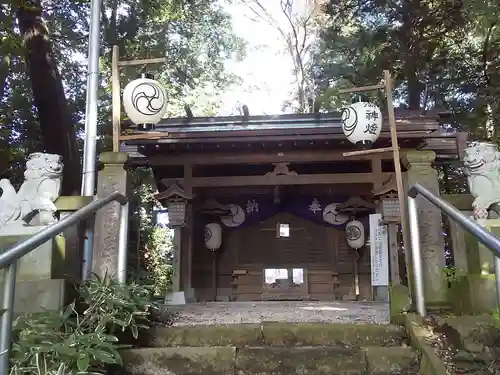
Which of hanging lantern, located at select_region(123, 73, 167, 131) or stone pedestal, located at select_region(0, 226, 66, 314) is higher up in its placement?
hanging lantern, located at select_region(123, 73, 167, 131)

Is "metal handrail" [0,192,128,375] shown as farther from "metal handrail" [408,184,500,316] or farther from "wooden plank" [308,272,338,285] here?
"wooden plank" [308,272,338,285]

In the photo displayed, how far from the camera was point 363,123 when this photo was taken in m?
7.54

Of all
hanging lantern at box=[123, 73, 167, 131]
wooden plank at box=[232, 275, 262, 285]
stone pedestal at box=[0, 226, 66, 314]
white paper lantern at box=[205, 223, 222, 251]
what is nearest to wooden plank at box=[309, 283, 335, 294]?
wooden plank at box=[232, 275, 262, 285]

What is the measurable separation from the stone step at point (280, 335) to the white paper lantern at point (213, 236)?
6346 mm

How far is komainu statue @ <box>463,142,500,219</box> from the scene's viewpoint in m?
5.37

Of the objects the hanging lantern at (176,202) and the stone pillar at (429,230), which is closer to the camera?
the stone pillar at (429,230)

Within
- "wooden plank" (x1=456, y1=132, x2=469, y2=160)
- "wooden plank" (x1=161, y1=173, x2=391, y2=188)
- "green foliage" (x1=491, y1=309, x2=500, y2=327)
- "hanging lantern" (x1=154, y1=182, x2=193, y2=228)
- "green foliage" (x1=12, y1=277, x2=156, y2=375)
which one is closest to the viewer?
"green foliage" (x1=12, y1=277, x2=156, y2=375)

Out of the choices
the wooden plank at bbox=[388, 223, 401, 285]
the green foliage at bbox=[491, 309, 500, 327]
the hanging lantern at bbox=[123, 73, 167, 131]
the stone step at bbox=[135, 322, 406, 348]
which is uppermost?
the hanging lantern at bbox=[123, 73, 167, 131]

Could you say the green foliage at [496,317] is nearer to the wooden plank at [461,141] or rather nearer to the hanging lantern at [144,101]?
the hanging lantern at [144,101]

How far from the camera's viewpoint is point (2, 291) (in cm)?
316

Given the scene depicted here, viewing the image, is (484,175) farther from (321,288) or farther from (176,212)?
(176,212)

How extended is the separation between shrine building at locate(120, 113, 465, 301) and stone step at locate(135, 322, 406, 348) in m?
5.31

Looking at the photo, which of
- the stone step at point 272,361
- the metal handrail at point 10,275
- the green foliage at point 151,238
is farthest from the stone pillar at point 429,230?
the green foliage at point 151,238

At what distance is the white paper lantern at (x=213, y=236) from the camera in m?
10.8
